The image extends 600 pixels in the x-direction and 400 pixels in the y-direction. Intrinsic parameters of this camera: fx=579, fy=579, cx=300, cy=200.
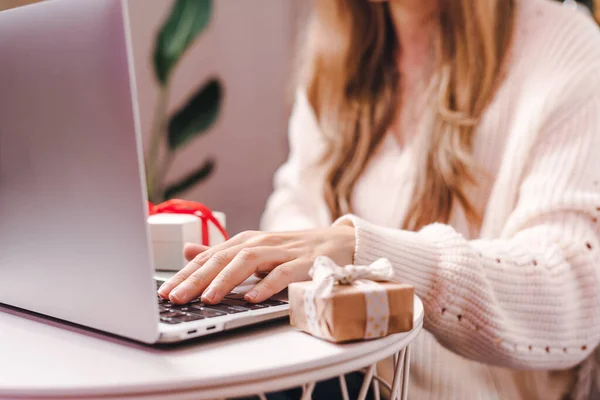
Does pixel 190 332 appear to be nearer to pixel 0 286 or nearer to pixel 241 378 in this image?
pixel 241 378

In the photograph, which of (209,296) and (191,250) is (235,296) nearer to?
(209,296)

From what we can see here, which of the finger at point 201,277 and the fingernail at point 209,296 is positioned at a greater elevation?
the finger at point 201,277

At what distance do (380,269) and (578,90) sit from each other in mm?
585

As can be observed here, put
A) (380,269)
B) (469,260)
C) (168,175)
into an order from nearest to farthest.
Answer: (380,269) → (469,260) → (168,175)

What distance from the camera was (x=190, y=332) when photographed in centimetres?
46

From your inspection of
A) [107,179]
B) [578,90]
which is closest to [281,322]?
[107,179]

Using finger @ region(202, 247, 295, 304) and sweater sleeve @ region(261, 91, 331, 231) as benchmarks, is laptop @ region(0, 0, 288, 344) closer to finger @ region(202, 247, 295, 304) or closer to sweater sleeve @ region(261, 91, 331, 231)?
finger @ region(202, 247, 295, 304)

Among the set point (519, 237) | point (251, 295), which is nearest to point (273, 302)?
point (251, 295)

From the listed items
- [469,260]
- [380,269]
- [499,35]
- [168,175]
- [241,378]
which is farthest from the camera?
[168,175]

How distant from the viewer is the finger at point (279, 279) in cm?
57

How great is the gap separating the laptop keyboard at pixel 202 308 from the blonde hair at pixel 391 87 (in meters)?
0.58

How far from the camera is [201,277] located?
58 cm

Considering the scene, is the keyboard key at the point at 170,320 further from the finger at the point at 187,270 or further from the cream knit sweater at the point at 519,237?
the cream knit sweater at the point at 519,237

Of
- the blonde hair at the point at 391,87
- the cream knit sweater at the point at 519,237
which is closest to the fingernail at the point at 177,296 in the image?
the cream knit sweater at the point at 519,237
